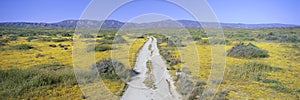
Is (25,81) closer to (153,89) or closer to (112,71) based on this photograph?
(112,71)

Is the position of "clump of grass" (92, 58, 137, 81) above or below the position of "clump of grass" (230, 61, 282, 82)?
above

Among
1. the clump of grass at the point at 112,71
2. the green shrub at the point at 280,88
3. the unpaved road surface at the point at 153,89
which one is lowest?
the green shrub at the point at 280,88

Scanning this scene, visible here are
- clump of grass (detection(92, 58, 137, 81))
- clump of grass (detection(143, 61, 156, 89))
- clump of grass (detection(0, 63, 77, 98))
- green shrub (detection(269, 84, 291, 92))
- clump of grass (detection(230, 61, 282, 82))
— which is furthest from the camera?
clump of grass (detection(230, 61, 282, 82))

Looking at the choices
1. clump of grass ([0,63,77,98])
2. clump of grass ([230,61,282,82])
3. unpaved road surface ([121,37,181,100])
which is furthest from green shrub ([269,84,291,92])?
clump of grass ([0,63,77,98])

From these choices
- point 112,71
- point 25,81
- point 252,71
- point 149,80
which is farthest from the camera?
point 252,71

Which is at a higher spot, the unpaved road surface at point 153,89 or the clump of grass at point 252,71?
the unpaved road surface at point 153,89

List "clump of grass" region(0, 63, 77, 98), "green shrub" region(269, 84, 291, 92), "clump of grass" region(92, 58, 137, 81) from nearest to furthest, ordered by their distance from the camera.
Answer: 1. "clump of grass" region(0, 63, 77, 98)
2. "green shrub" region(269, 84, 291, 92)
3. "clump of grass" region(92, 58, 137, 81)

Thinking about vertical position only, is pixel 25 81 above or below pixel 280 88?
above

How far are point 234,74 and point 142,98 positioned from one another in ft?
24.7

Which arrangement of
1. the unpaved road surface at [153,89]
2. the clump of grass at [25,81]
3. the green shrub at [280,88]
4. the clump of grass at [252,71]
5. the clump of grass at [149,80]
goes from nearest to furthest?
the unpaved road surface at [153,89], the clump of grass at [25,81], the green shrub at [280,88], the clump of grass at [149,80], the clump of grass at [252,71]

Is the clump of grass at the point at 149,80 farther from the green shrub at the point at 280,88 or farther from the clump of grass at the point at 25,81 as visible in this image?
the green shrub at the point at 280,88

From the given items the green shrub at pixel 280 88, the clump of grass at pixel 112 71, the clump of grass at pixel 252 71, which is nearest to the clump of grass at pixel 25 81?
the clump of grass at pixel 112 71

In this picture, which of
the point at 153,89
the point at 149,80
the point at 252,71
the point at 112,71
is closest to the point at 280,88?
the point at 252,71

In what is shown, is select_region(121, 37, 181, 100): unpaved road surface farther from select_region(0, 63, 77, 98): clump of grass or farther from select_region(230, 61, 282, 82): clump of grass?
select_region(230, 61, 282, 82): clump of grass
